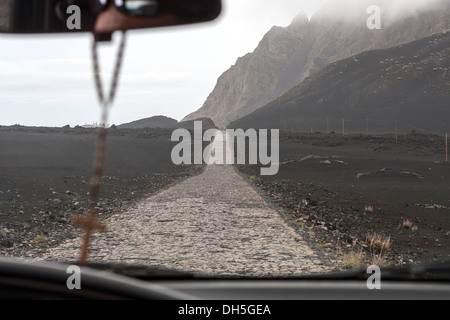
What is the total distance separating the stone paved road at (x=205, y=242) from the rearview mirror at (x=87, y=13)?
183 inches

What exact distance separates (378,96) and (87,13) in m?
118

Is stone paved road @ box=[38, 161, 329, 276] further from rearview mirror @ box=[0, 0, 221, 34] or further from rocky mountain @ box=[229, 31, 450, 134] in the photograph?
rocky mountain @ box=[229, 31, 450, 134]

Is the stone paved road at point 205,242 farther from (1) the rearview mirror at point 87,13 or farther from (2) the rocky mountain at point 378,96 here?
(2) the rocky mountain at point 378,96

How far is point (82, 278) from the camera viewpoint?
123 cm

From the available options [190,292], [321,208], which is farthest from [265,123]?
[190,292]

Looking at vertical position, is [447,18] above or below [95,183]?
above

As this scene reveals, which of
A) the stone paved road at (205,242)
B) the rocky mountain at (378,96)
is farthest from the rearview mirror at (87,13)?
the rocky mountain at (378,96)

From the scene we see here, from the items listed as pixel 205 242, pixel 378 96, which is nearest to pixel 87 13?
pixel 205 242

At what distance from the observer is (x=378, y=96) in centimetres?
11388

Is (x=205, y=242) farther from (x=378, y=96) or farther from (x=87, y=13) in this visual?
(x=378, y=96)

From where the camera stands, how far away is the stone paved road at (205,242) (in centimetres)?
736

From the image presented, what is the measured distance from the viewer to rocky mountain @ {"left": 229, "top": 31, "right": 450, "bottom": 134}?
101 m
